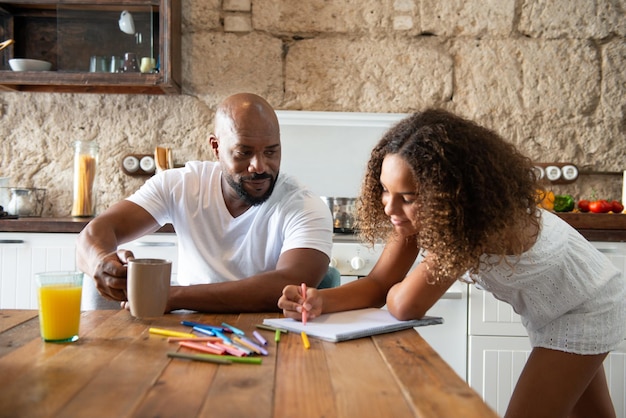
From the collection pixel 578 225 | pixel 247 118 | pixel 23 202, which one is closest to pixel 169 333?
pixel 247 118

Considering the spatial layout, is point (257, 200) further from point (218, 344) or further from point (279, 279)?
point (218, 344)

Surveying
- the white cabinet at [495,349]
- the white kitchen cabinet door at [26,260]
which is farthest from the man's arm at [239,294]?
the white kitchen cabinet door at [26,260]

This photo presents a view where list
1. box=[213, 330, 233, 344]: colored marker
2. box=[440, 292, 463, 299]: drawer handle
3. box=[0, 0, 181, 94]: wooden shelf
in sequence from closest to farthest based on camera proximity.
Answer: box=[213, 330, 233, 344]: colored marker
box=[440, 292, 463, 299]: drawer handle
box=[0, 0, 181, 94]: wooden shelf

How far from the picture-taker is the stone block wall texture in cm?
318

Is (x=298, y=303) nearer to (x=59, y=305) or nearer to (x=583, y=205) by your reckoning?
(x=59, y=305)

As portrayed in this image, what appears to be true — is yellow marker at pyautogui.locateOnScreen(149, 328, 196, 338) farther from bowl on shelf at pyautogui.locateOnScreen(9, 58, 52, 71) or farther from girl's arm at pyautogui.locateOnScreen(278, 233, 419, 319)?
bowl on shelf at pyautogui.locateOnScreen(9, 58, 52, 71)

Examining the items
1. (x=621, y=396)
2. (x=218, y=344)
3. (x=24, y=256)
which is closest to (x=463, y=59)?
(x=621, y=396)

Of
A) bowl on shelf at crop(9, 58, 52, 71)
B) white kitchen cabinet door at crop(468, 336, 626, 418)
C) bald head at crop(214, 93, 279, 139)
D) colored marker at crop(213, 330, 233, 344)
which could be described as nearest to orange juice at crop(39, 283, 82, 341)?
colored marker at crop(213, 330, 233, 344)

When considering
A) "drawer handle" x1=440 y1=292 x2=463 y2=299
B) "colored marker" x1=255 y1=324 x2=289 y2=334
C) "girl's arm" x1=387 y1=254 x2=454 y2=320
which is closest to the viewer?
"colored marker" x1=255 y1=324 x2=289 y2=334

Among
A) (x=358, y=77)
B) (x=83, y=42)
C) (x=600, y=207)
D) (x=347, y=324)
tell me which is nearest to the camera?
(x=347, y=324)

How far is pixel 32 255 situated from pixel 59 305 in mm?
1760

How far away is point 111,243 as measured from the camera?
170cm

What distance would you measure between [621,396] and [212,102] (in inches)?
90.5

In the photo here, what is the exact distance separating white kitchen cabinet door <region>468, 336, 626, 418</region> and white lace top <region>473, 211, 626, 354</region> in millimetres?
1064
